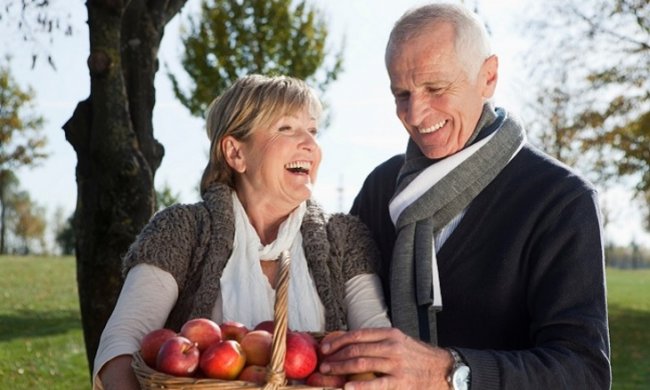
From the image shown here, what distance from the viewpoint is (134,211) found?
5.85 meters

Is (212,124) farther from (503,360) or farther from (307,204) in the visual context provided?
(503,360)

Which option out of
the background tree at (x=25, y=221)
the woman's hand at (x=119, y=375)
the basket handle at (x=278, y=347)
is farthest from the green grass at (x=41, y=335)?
the background tree at (x=25, y=221)

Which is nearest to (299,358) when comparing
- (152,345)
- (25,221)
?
(152,345)

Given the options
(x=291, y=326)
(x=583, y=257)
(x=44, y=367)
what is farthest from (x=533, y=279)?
(x=44, y=367)

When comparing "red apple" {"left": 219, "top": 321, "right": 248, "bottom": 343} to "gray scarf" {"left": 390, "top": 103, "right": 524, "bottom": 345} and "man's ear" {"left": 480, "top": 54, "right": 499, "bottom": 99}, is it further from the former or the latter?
"man's ear" {"left": 480, "top": 54, "right": 499, "bottom": 99}

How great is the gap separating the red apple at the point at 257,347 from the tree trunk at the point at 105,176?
325cm

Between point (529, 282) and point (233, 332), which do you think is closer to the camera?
point (233, 332)

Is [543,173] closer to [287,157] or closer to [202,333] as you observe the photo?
[287,157]

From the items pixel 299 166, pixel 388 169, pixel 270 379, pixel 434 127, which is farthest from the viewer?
pixel 388 169

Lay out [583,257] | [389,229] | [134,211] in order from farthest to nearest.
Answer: [134,211], [389,229], [583,257]

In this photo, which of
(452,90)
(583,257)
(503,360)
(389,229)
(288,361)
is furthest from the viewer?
(389,229)

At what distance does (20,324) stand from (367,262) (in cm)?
1026

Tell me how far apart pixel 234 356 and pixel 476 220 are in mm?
1240

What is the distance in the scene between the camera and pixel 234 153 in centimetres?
342
